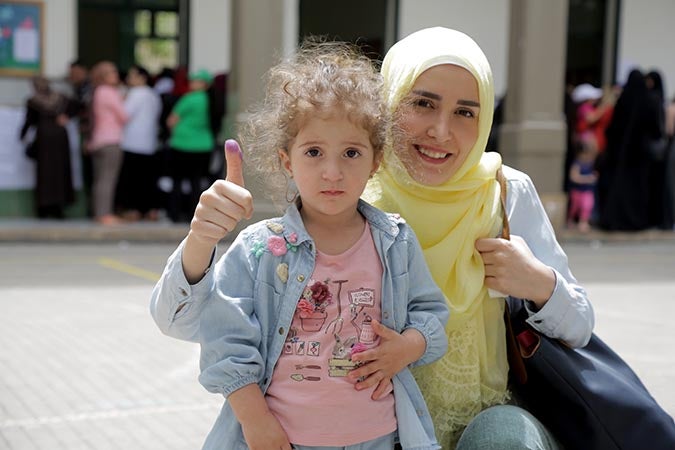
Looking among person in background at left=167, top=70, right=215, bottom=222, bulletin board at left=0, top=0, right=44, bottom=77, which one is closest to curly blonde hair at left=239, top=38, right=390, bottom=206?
person in background at left=167, top=70, right=215, bottom=222

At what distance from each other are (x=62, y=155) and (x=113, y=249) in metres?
1.82

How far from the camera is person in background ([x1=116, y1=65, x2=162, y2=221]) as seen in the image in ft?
39.0

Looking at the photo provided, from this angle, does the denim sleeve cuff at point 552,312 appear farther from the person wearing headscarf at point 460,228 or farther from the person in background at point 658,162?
the person in background at point 658,162

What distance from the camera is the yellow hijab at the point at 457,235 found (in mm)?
2434

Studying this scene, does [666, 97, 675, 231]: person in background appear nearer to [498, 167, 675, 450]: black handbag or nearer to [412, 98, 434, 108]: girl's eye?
[498, 167, 675, 450]: black handbag

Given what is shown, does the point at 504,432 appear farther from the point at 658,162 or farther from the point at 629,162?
the point at 658,162

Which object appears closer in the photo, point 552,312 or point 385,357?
point 385,357

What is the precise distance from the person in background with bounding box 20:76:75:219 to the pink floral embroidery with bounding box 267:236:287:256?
10.1 meters

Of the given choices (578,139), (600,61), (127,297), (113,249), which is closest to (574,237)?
(578,139)

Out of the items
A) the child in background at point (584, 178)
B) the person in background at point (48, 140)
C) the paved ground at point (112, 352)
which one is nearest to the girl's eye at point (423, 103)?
the paved ground at point (112, 352)

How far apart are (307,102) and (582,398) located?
3.37 ft

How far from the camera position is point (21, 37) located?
12.3 metres

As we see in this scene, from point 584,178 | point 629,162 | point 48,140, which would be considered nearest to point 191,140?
point 48,140

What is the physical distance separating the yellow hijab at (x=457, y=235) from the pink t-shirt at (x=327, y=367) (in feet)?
1.11
